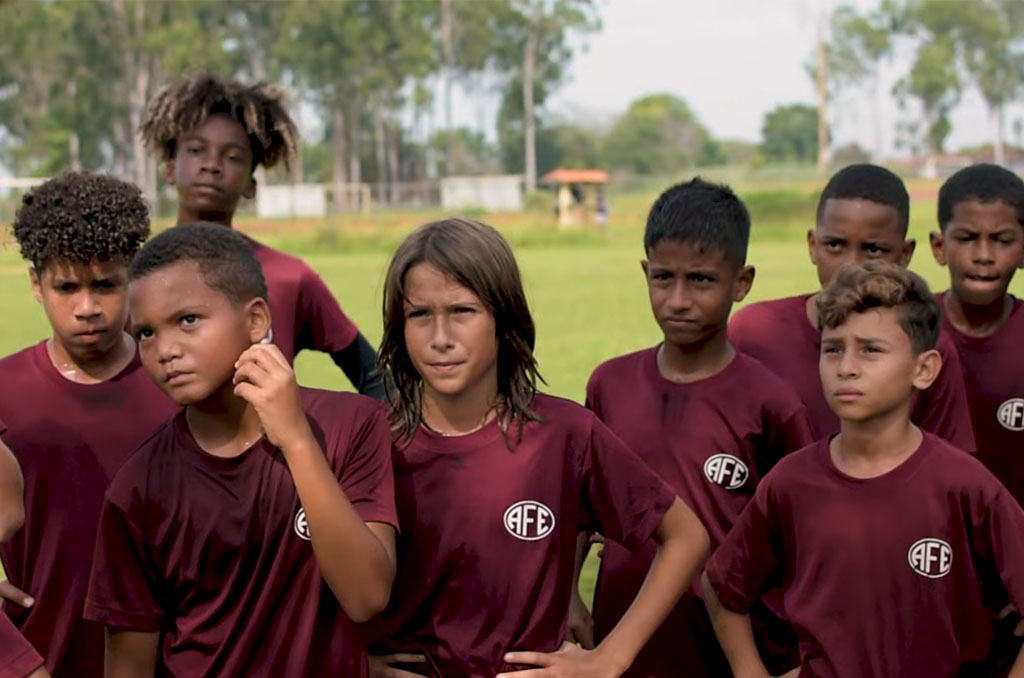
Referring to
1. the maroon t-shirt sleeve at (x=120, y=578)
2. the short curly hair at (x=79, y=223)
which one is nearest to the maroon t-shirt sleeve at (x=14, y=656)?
the maroon t-shirt sleeve at (x=120, y=578)

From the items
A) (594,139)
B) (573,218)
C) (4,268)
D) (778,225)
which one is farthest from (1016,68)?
(4,268)

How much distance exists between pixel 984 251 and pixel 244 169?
2465 millimetres

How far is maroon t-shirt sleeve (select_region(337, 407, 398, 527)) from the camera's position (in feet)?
9.29

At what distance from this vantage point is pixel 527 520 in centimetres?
299

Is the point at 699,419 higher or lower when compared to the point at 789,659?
higher

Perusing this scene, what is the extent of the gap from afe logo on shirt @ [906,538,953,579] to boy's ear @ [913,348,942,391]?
41 centimetres

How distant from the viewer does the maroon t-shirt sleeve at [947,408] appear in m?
3.61

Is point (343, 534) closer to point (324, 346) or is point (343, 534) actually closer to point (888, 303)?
point (888, 303)

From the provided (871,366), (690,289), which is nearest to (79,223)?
(690,289)

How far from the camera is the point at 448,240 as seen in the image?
10.1ft

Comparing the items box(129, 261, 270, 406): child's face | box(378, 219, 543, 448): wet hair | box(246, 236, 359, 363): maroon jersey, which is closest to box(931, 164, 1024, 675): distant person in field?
box(378, 219, 543, 448): wet hair

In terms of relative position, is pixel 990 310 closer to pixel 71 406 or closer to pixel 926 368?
pixel 926 368

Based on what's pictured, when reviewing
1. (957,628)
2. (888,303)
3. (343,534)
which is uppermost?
(888,303)

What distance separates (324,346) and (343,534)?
2096 millimetres
